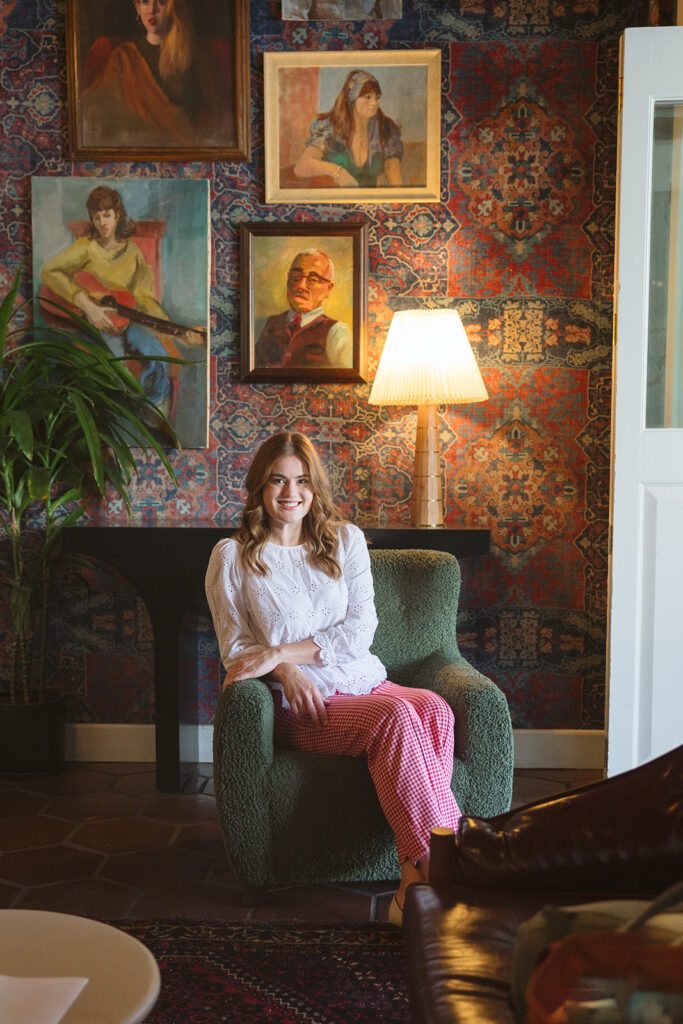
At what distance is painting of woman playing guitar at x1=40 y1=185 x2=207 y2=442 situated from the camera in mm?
3270

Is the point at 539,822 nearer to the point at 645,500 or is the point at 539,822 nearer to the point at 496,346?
the point at 645,500

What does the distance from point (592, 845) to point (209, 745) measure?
6.86ft

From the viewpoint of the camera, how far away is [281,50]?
321cm

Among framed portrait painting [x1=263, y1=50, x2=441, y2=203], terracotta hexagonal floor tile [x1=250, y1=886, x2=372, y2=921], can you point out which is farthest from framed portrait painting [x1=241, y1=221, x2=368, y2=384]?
terracotta hexagonal floor tile [x1=250, y1=886, x2=372, y2=921]

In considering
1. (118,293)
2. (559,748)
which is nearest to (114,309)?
(118,293)

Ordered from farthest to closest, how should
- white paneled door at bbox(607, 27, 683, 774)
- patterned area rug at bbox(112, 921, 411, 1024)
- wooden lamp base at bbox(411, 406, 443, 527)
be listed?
wooden lamp base at bbox(411, 406, 443, 527)
white paneled door at bbox(607, 27, 683, 774)
patterned area rug at bbox(112, 921, 411, 1024)

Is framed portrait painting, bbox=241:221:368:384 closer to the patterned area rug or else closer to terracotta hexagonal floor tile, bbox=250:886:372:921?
terracotta hexagonal floor tile, bbox=250:886:372:921

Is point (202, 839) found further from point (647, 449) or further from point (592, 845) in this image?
point (647, 449)

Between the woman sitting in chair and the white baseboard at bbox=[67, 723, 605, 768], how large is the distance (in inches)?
41.5

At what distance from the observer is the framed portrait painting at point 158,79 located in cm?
319

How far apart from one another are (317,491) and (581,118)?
1668 mm

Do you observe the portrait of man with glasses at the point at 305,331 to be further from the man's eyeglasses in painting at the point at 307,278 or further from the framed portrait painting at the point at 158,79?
the framed portrait painting at the point at 158,79

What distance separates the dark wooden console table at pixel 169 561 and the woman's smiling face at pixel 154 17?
1.65 m

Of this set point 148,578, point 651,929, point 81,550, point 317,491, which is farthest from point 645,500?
point 651,929
